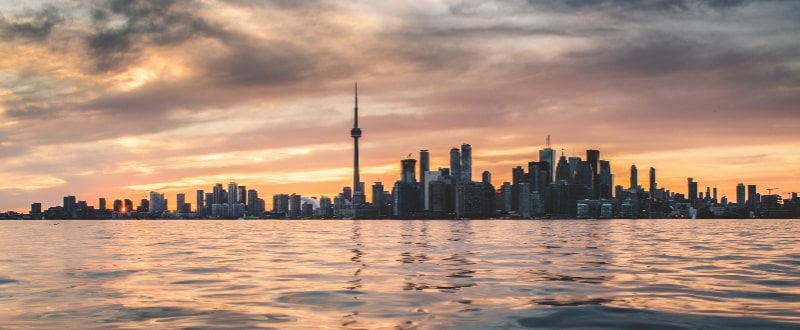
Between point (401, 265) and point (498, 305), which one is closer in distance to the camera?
point (498, 305)

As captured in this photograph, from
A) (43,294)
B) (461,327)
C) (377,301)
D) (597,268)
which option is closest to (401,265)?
(597,268)

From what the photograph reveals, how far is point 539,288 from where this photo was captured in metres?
32.6

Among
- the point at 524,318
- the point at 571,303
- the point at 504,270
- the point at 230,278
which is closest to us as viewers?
the point at 524,318

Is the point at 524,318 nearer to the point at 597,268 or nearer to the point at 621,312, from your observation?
the point at 621,312

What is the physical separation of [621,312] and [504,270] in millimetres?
18140

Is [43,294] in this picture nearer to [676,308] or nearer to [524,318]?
[524,318]

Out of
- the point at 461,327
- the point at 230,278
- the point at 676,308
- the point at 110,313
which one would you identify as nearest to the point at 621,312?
the point at 676,308

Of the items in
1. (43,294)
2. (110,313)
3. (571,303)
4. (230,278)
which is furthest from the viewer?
(230,278)

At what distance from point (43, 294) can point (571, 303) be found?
2223 centimetres

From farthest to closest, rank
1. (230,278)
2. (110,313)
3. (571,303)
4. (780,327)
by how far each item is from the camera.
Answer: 1. (230,278)
2. (571,303)
3. (110,313)
4. (780,327)

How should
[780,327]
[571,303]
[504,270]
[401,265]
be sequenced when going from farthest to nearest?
[401,265] → [504,270] → [571,303] → [780,327]

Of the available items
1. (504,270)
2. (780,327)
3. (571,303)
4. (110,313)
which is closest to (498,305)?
(571,303)

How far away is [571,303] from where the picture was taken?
27.2m

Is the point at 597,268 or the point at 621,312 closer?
the point at 621,312
